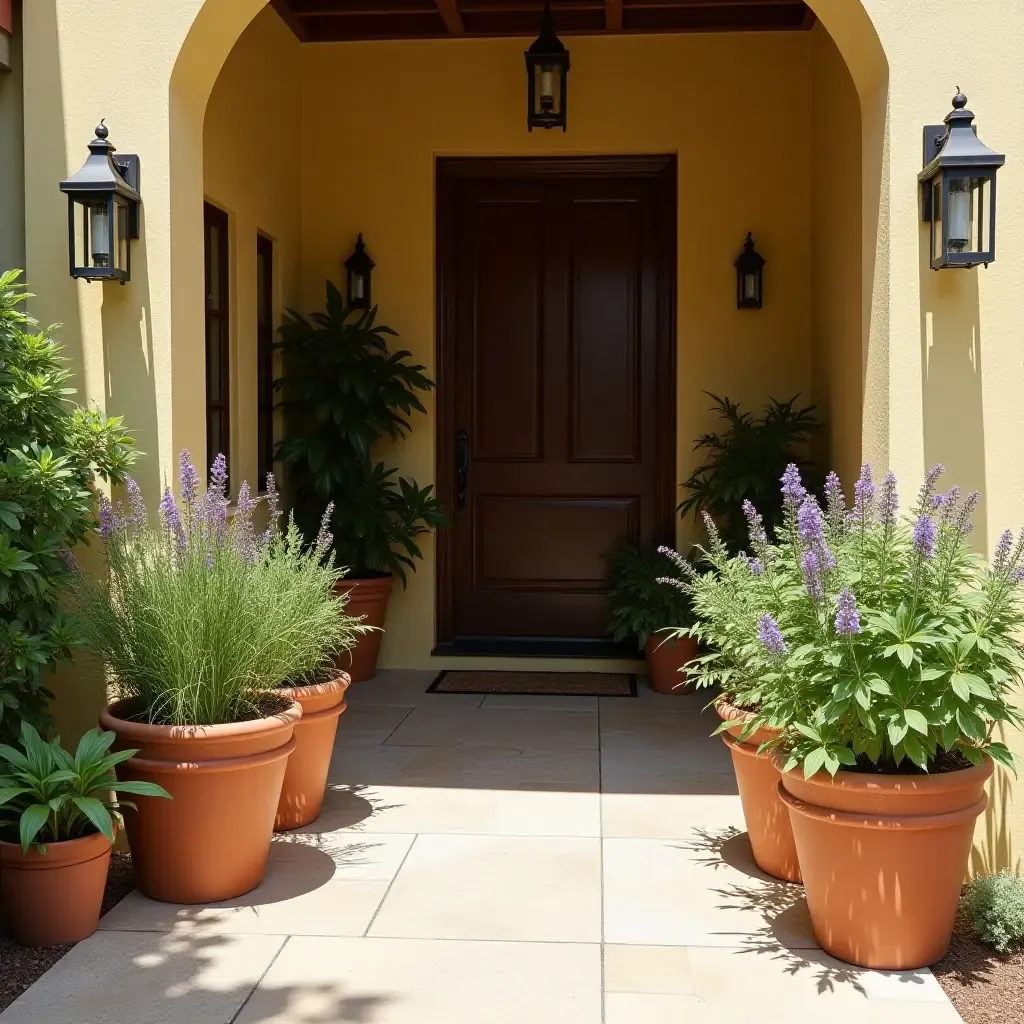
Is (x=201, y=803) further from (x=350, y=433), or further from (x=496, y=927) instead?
(x=350, y=433)

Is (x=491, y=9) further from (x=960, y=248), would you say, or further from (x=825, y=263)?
(x=960, y=248)

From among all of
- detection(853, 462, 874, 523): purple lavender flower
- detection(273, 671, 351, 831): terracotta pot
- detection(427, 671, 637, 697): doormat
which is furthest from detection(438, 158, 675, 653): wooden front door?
detection(853, 462, 874, 523): purple lavender flower

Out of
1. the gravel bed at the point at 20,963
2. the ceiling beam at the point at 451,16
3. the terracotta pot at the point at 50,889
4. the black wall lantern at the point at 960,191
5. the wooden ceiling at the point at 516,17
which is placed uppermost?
the wooden ceiling at the point at 516,17

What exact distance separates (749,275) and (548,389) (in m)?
1.16

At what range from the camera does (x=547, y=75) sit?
5367 millimetres

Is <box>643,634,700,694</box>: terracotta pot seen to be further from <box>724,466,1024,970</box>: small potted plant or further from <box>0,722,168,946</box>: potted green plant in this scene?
<box>0,722,168,946</box>: potted green plant

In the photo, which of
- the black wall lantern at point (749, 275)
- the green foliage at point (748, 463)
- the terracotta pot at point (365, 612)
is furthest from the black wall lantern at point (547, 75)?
the terracotta pot at point (365, 612)

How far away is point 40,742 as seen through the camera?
9.79 feet

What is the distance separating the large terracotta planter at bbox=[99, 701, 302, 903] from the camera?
3057 mm

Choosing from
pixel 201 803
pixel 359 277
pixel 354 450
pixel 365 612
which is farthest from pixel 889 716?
pixel 359 277

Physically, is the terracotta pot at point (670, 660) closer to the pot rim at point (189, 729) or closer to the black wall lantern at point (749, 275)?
the black wall lantern at point (749, 275)

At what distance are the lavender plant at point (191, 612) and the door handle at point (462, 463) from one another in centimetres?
284

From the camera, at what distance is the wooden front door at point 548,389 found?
6113 millimetres

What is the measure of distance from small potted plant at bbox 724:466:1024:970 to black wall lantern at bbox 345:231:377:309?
3.59m
